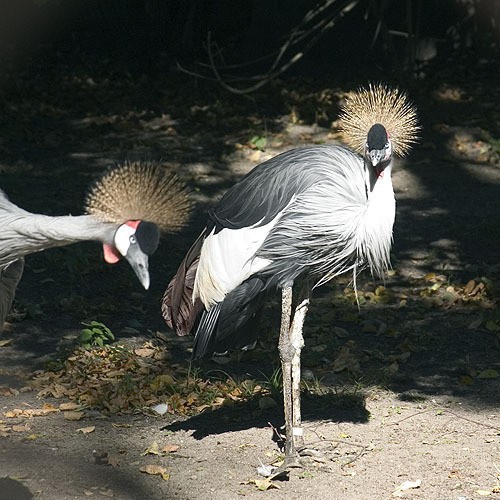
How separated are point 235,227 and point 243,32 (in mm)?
6472

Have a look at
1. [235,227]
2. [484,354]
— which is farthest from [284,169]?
[484,354]

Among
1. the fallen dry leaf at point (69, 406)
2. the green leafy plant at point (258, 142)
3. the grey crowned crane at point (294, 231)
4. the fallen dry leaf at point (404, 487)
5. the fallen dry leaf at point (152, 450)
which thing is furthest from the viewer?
the green leafy plant at point (258, 142)

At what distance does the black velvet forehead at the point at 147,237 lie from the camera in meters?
2.72

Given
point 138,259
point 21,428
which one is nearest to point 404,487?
point 138,259

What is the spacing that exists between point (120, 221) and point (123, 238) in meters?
0.09

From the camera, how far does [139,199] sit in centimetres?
287

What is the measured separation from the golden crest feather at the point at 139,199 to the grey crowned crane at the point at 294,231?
71 centimetres

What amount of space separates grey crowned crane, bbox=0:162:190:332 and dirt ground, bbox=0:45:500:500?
3.40 feet

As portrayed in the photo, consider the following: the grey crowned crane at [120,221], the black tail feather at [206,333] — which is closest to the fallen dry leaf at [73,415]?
the black tail feather at [206,333]

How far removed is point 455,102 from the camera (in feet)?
28.4

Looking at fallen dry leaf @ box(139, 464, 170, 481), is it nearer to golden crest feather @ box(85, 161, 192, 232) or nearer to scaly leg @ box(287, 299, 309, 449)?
scaly leg @ box(287, 299, 309, 449)

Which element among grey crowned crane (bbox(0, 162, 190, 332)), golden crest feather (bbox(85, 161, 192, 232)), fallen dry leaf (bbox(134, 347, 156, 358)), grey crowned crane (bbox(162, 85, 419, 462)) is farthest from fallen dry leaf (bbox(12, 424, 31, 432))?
golden crest feather (bbox(85, 161, 192, 232))

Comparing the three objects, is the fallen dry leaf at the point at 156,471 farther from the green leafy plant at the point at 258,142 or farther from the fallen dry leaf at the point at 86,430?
the green leafy plant at the point at 258,142

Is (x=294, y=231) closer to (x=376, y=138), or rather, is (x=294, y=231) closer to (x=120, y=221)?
(x=376, y=138)
